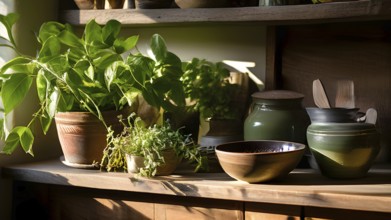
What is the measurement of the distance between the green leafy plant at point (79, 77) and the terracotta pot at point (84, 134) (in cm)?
3

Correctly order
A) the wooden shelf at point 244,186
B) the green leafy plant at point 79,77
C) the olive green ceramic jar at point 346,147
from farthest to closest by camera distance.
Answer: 1. the green leafy plant at point 79,77
2. the olive green ceramic jar at point 346,147
3. the wooden shelf at point 244,186

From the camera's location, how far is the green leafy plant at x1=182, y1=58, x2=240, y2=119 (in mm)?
1655

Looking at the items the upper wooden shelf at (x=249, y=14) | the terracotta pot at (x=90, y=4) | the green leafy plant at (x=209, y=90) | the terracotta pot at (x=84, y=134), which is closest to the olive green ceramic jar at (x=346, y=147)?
the upper wooden shelf at (x=249, y=14)

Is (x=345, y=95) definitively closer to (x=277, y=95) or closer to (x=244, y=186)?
(x=277, y=95)

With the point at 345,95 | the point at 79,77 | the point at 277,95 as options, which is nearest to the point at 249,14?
the point at 277,95

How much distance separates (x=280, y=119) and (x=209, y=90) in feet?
0.91

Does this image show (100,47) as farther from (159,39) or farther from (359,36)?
(359,36)

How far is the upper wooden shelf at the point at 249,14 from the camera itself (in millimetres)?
1366

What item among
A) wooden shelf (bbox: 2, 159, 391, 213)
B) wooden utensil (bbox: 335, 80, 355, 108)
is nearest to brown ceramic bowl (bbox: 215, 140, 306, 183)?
wooden shelf (bbox: 2, 159, 391, 213)

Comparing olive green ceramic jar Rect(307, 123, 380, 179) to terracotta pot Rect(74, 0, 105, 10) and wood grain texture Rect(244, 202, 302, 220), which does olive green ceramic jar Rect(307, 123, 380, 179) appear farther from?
terracotta pot Rect(74, 0, 105, 10)

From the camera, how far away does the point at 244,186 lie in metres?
1.26

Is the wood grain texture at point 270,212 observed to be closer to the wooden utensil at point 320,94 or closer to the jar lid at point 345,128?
the jar lid at point 345,128

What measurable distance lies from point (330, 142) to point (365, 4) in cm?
34

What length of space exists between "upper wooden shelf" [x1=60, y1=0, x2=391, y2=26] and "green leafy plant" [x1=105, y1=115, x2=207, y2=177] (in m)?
0.31
